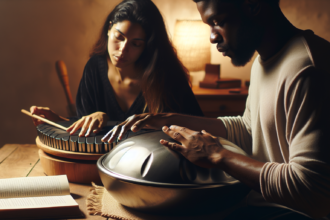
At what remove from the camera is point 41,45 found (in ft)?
7.72

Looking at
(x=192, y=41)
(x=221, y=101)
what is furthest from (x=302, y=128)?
(x=192, y=41)

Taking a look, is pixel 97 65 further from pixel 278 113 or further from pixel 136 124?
pixel 278 113

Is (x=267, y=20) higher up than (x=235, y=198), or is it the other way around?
(x=267, y=20)

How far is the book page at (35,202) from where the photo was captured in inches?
29.2

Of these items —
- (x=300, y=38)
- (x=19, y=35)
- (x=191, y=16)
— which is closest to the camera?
(x=300, y=38)

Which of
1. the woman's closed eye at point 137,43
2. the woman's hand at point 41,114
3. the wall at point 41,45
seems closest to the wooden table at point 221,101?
the wall at point 41,45

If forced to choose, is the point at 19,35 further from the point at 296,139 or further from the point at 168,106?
the point at 296,139

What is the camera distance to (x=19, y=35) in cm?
230

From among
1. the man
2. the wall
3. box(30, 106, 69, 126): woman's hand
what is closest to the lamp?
the wall

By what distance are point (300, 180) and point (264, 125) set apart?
21cm

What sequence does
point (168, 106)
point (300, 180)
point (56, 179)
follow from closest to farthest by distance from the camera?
point (300, 180) < point (56, 179) < point (168, 106)

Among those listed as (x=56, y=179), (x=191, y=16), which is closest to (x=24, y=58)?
(x=191, y=16)

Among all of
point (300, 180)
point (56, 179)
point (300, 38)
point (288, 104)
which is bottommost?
point (56, 179)

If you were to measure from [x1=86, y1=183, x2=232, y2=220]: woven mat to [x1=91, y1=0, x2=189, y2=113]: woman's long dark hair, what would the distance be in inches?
22.3
